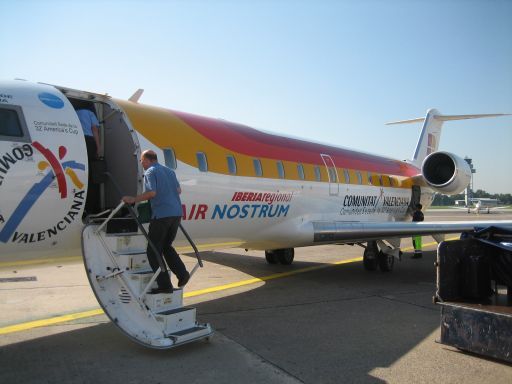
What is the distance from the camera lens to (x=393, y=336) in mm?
6039

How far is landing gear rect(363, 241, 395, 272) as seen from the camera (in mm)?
12102

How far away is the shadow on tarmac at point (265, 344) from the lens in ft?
15.2

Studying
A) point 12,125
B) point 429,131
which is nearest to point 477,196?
point 429,131

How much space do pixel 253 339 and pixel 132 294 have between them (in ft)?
5.32

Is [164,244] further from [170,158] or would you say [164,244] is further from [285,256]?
[285,256]

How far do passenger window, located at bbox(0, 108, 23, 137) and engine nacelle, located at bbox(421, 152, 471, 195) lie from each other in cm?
1216

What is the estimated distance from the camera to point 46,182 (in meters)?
5.13

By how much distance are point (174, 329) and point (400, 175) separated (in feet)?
38.2

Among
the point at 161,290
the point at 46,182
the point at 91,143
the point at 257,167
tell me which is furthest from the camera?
the point at 257,167

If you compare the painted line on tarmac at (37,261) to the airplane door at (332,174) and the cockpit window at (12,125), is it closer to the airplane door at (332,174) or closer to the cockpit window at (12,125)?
the cockpit window at (12,125)

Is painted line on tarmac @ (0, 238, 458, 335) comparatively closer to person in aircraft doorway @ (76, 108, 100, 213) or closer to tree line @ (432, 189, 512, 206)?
person in aircraft doorway @ (76, 108, 100, 213)

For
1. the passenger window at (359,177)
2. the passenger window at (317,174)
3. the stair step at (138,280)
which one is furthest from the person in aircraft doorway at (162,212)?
the passenger window at (359,177)

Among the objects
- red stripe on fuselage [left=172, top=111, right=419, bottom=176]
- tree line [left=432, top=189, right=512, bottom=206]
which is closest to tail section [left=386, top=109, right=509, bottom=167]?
red stripe on fuselage [left=172, top=111, right=419, bottom=176]

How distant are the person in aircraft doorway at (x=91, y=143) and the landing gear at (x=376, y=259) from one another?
785cm
